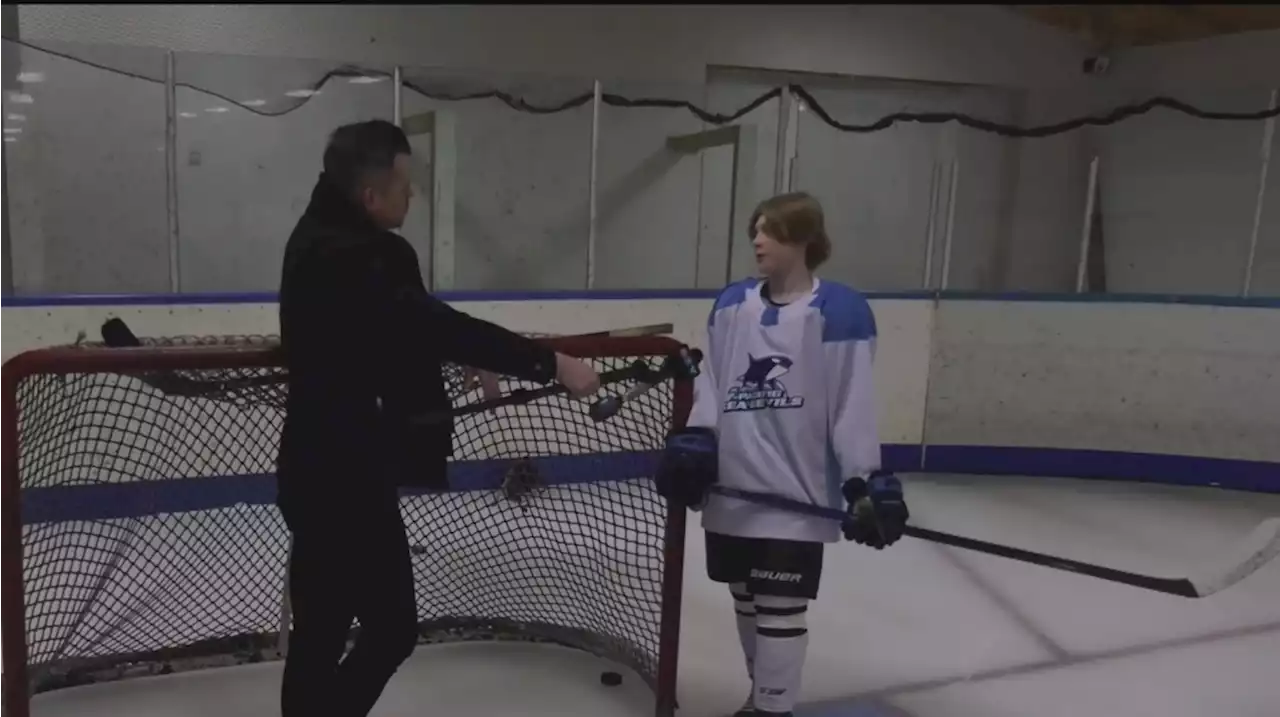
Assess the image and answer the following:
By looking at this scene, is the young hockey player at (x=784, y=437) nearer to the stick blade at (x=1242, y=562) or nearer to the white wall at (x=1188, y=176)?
the stick blade at (x=1242, y=562)

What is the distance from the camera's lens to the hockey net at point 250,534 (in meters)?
1.98

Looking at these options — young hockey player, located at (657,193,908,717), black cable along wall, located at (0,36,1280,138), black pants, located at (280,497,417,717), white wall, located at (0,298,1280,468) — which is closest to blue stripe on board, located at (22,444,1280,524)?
young hockey player, located at (657,193,908,717)

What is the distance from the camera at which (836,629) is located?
2533 millimetres

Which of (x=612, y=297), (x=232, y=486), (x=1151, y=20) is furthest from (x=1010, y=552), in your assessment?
(x=1151, y=20)

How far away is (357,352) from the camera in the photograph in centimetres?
140

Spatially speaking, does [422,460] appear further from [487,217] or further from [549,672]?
[487,217]

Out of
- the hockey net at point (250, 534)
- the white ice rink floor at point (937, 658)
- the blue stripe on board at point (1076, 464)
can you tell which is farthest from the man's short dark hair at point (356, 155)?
the blue stripe on board at point (1076, 464)

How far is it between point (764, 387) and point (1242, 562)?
75 centimetres

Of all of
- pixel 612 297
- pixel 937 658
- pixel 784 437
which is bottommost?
pixel 937 658

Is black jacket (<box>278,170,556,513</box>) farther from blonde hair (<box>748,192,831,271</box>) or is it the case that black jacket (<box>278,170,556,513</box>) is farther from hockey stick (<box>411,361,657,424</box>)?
blonde hair (<box>748,192,831,271</box>)

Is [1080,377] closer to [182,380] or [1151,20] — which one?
[1151,20]

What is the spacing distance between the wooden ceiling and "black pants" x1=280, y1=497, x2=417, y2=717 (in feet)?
18.5

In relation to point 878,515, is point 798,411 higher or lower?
higher

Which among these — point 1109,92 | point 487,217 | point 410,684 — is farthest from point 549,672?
point 1109,92
